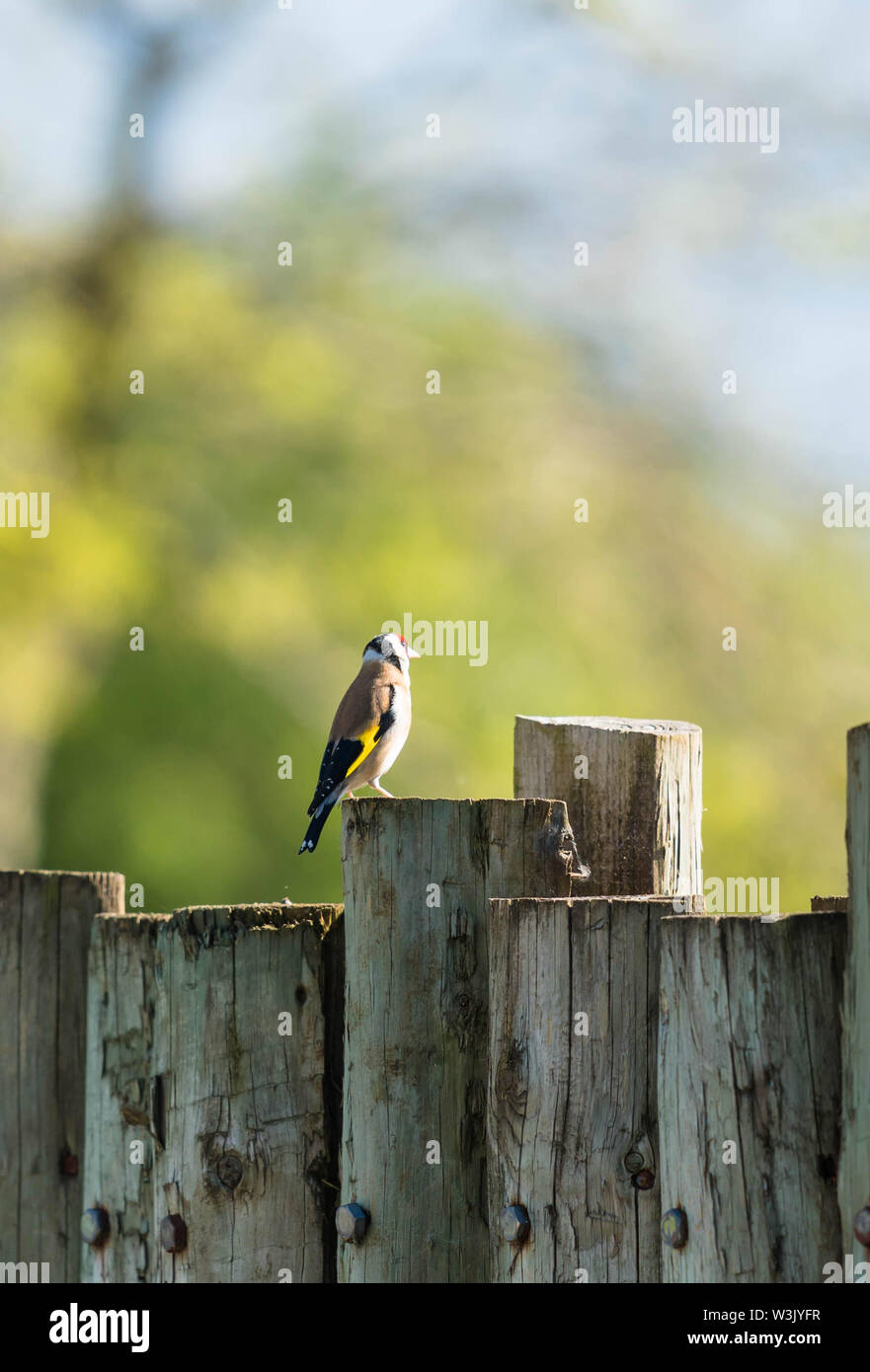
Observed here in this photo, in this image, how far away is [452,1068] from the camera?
2943mm

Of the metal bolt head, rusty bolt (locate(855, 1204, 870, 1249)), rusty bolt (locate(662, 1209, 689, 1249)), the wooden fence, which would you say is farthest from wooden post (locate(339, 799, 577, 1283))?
rusty bolt (locate(855, 1204, 870, 1249))

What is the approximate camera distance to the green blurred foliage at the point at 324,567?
12.1 m

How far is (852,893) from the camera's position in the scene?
232cm

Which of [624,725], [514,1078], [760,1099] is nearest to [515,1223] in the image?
[514,1078]

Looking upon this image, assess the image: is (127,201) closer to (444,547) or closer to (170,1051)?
(444,547)

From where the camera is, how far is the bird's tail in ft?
17.2

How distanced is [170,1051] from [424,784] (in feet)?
27.1

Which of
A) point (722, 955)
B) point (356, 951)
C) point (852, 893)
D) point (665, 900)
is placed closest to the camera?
point (852, 893)

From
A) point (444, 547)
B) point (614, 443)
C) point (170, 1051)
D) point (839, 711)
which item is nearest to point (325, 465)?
point (444, 547)

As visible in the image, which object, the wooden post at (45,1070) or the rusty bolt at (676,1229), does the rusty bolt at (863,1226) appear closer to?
the rusty bolt at (676,1229)

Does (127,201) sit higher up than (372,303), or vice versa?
(127,201)

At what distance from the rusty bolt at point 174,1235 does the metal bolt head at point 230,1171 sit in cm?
13

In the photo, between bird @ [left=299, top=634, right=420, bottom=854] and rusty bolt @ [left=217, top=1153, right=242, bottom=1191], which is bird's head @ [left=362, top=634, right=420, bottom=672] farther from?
rusty bolt @ [left=217, top=1153, right=242, bottom=1191]

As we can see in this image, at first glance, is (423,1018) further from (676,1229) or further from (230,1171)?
(676,1229)
